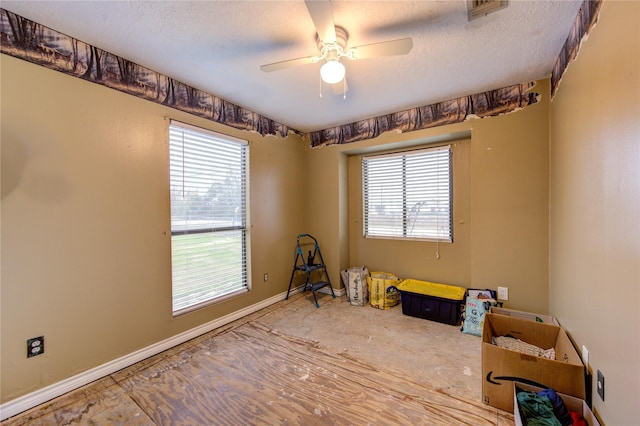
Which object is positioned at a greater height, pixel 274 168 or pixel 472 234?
pixel 274 168

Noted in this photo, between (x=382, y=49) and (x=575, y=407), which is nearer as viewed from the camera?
(x=575, y=407)

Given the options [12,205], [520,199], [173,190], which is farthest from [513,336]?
[12,205]

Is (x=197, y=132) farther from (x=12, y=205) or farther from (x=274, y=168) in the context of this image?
(x=12, y=205)

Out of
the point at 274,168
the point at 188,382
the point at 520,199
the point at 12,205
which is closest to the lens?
the point at 12,205

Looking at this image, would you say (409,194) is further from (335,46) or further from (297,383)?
(297,383)

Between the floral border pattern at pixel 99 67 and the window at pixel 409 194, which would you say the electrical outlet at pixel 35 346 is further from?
the window at pixel 409 194

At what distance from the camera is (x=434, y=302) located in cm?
298

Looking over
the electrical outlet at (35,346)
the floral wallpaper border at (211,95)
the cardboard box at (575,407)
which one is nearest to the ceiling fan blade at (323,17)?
the floral wallpaper border at (211,95)

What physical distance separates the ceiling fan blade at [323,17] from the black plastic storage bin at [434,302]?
108 inches

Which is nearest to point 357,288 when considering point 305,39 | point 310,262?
point 310,262

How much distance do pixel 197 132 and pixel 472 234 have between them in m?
3.23

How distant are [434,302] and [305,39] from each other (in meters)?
2.92

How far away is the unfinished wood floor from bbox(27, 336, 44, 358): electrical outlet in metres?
0.36

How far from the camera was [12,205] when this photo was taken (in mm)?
1665
